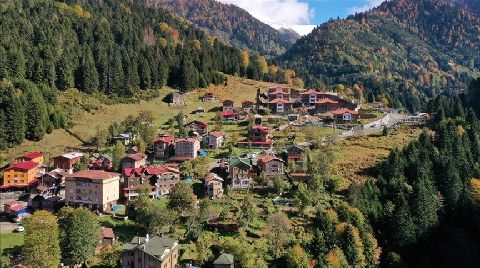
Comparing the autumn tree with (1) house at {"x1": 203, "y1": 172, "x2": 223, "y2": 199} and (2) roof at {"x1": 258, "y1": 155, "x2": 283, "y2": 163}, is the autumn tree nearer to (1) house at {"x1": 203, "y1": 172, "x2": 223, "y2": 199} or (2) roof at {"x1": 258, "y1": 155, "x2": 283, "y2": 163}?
(1) house at {"x1": 203, "y1": 172, "x2": 223, "y2": 199}

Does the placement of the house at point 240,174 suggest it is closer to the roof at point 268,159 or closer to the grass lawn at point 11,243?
the roof at point 268,159

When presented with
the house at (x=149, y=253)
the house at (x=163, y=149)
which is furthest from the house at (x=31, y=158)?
the house at (x=149, y=253)

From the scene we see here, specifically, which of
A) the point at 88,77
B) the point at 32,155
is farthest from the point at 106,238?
the point at 88,77

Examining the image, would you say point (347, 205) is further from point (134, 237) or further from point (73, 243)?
point (73, 243)

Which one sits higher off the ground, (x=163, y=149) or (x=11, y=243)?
(x=163, y=149)

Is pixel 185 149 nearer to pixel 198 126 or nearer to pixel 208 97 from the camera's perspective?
pixel 198 126

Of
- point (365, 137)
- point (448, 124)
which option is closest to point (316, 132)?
point (365, 137)
